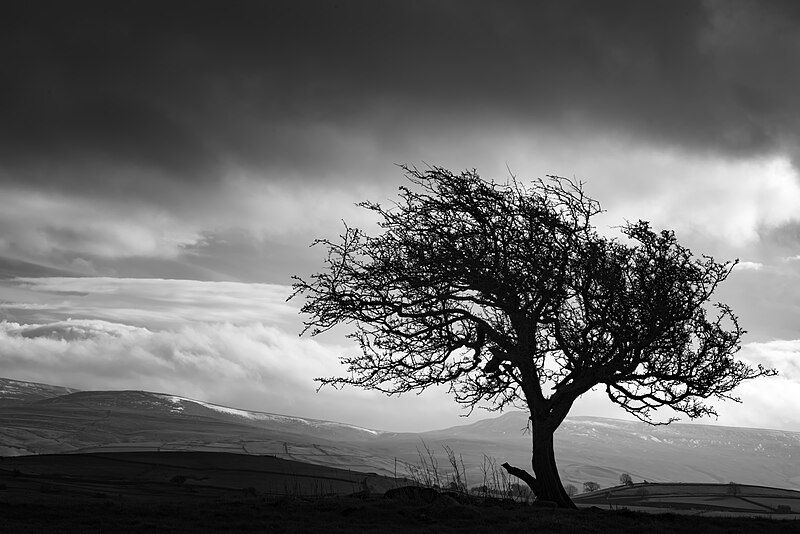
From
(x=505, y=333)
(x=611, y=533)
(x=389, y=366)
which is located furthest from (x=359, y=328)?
(x=611, y=533)

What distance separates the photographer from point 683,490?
37375mm

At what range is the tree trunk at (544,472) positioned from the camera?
78.0 ft

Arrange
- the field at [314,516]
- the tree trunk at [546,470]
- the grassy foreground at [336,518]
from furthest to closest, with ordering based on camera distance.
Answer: the tree trunk at [546,470]
the field at [314,516]
the grassy foreground at [336,518]

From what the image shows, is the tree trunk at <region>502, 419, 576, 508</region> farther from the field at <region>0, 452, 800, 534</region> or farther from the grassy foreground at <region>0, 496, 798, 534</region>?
the grassy foreground at <region>0, 496, 798, 534</region>

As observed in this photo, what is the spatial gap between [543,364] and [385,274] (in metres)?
6.83

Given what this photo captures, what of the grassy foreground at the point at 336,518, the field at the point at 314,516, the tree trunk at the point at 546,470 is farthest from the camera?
the tree trunk at the point at 546,470

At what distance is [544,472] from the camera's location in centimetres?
2400

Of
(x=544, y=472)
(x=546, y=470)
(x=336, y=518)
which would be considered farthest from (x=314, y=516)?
(x=546, y=470)

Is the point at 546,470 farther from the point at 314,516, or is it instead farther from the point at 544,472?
the point at 314,516

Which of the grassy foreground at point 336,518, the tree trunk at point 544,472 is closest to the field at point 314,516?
the grassy foreground at point 336,518

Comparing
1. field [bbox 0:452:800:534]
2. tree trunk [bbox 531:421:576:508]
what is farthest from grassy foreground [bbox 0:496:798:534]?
tree trunk [bbox 531:421:576:508]

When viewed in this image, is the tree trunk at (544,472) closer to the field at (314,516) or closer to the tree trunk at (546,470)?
the tree trunk at (546,470)

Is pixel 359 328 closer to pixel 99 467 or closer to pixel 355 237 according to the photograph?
pixel 355 237

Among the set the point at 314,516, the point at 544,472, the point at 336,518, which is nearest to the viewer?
the point at 336,518
